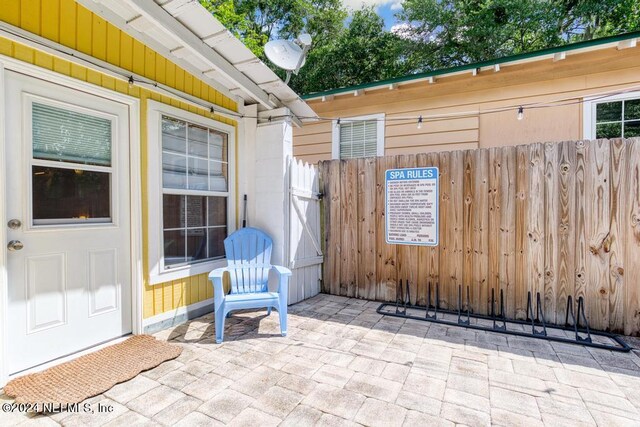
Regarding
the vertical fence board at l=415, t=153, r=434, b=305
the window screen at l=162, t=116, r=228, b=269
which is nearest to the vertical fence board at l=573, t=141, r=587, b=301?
the vertical fence board at l=415, t=153, r=434, b=305

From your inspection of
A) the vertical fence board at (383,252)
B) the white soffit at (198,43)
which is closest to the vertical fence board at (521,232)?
the vertical fence board at (383,252)

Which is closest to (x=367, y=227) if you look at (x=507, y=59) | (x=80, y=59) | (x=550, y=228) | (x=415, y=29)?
(x=550, y=228)

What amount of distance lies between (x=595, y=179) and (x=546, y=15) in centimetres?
933

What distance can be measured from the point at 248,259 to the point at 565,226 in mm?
3073

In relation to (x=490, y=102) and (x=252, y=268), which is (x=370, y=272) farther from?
(x=490, y=102)

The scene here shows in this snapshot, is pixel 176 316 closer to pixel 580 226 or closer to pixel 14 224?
pixel 14 224

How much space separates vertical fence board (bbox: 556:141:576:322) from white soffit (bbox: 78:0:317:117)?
2788 mm

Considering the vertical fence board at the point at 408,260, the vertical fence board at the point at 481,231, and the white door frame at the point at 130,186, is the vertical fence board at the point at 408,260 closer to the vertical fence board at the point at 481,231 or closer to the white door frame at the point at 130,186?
the vertical fence board at the point at 481,231

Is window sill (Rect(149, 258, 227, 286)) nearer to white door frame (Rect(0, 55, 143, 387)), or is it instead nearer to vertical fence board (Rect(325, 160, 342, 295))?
white door frame (Rect(0, 55, 143, 387))

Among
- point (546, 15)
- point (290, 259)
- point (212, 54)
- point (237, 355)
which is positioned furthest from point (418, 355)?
point (546, 15)

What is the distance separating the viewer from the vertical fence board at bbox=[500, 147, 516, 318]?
319 cm

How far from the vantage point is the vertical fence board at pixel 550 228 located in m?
3.03

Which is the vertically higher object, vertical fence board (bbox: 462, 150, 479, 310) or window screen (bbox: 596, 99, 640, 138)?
window screen (bbox: 596, 99, 640, 138)

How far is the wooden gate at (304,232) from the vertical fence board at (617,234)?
289 centimetres
